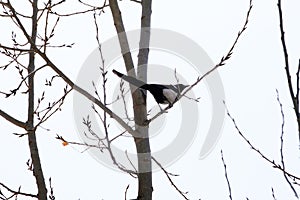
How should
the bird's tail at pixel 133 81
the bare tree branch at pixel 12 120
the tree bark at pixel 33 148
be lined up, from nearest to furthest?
the bare tree branch at pixel 12 120, the tree bark at pixel 33 148, the bird's tail at pixel 133 81

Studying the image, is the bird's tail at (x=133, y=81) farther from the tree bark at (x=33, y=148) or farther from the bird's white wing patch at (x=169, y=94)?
the tree bark at (x=33, y=148)

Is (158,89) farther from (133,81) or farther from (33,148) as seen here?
(33,148)

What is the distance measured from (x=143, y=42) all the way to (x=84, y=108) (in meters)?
0.54

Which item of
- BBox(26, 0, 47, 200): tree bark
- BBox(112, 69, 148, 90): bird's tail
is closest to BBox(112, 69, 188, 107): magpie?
BBox(112, 69, 148, 90): bird's tail

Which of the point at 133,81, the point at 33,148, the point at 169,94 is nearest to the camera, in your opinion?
the point at 33,148

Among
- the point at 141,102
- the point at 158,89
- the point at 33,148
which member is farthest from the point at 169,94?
the point at 33,148

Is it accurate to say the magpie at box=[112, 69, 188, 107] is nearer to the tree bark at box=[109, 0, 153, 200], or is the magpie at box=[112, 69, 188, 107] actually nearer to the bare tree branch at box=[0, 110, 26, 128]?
the tree bark at box=[109, 0, 153, 200]

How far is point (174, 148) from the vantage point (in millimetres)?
2953

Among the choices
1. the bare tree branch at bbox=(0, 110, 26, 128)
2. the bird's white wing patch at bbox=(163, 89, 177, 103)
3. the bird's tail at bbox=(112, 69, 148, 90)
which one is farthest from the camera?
the bird's white wing patch at bbox=(163, 89, 177, 103)

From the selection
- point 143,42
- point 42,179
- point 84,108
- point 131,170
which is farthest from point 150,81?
point 42,179

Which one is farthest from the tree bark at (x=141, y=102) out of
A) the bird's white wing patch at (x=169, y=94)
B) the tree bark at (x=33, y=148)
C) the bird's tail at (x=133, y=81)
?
the tree bark at (x=33, y=148)

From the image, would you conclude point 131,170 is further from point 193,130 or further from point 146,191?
point 193,130

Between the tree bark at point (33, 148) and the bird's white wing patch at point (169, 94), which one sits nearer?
the tree bark at point (33, 148)

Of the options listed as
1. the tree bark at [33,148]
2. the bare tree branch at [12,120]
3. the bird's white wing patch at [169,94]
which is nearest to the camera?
the bare tree branch at [12,120]
